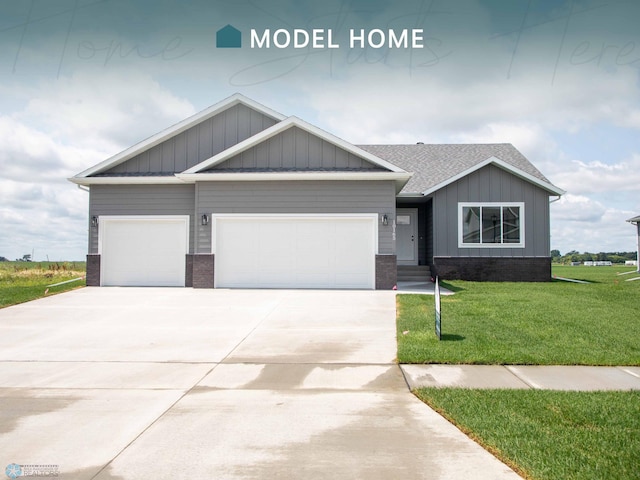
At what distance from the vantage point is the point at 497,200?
18312mm

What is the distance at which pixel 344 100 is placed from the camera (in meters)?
13.4

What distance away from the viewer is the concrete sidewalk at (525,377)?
5668mm

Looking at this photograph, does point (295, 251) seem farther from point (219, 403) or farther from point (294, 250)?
point (219, 403)

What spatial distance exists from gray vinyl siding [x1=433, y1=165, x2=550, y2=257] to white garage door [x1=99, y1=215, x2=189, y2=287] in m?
9.31

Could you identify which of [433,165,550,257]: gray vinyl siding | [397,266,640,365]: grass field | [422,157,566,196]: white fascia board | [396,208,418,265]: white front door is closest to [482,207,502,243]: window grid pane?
[433,165,550,257]: gray vinyl siding

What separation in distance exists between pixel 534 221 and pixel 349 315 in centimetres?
1088

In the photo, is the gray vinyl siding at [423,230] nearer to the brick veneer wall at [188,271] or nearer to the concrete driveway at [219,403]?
the brick veneer wall at [188,271]

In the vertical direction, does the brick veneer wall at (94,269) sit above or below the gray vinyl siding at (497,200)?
below

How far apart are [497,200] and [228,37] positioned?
1133 centimetres

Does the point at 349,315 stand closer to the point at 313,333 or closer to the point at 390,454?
the point at 313,333

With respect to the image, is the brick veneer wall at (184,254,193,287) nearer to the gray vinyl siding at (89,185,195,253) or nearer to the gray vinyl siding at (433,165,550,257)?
the gray vinyl siding at (89,185,195,253)

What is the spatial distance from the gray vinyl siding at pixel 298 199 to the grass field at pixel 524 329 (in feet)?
10.4

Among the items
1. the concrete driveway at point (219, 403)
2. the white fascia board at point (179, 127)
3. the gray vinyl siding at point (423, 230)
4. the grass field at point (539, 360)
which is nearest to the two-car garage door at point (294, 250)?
the grass field at point (539, 360)

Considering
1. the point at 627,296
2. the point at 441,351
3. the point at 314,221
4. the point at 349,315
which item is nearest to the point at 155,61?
the point at 314,221
